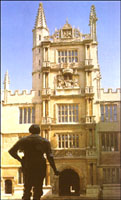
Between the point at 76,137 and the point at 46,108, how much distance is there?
416cm

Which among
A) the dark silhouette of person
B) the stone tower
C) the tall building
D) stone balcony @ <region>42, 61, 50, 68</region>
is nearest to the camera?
the dark silhouette of person

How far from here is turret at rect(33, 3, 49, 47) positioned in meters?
35.2

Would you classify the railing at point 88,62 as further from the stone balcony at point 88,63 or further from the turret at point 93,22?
the turret at point 93,22

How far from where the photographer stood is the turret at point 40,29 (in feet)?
115

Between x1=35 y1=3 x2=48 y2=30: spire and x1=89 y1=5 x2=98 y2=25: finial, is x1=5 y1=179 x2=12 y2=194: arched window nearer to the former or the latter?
x1=35 y1=3 x2=48 y2=30: spire

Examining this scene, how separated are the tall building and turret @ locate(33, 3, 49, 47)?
230 mm

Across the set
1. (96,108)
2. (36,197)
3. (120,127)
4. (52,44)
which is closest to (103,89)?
(96,108)

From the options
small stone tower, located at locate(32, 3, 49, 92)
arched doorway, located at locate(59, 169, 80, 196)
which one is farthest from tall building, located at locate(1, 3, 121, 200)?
small stone tower, located at locate(32, 3, 49, 92)

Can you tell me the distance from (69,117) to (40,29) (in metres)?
10.6

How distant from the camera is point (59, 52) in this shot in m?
34.3

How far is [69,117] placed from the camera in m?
32.1

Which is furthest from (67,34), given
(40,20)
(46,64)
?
(46,64)

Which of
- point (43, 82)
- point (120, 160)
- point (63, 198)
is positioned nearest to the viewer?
point (63, 198)

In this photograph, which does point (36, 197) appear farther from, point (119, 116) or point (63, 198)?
point (119, 116)
